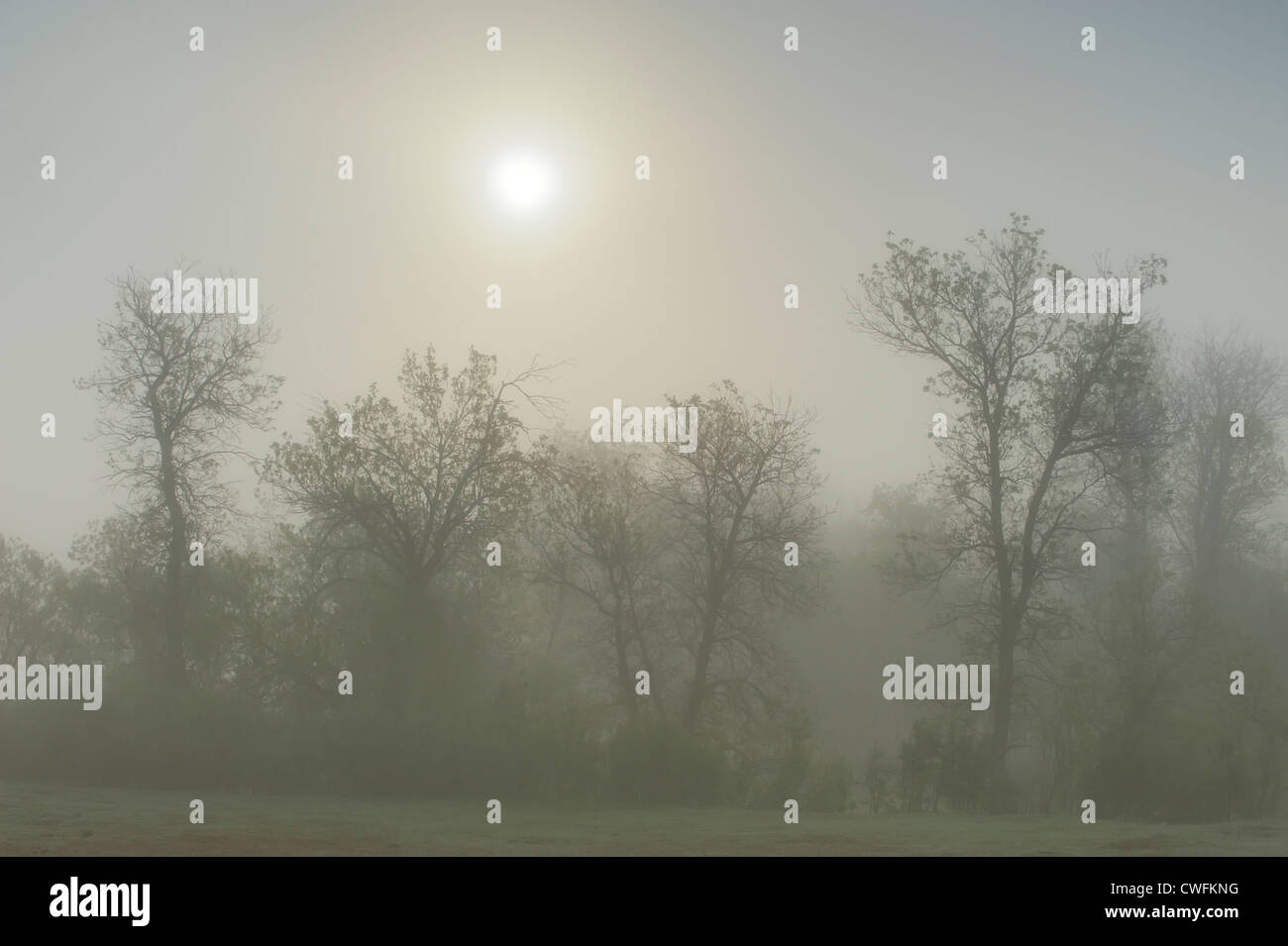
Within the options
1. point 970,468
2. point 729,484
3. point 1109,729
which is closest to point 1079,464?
point 970,468

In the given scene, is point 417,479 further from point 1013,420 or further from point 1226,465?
point 1226,465

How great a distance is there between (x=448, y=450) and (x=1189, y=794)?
23.6m

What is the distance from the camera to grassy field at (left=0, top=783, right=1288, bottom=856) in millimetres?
20688

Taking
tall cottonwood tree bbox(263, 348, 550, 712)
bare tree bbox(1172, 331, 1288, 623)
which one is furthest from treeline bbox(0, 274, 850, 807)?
bare tree bbox(1172, 331, 1288, 623)

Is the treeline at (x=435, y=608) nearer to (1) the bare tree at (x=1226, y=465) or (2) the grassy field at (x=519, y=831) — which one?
(2) the grassy field at (x=519, y=831)

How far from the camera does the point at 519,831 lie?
947 inches

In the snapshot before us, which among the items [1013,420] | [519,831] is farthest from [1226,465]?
[519,831]

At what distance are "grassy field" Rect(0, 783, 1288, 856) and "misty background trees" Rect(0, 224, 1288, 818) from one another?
2.75 metres

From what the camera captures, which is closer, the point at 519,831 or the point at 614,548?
the point at 519,831

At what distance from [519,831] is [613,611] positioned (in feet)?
46.4

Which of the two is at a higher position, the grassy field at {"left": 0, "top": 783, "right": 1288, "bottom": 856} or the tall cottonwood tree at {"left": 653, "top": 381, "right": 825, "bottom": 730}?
the tall cottonwood tree at {"left": 653, "top": 381, "right": 825, "bottom": 730}

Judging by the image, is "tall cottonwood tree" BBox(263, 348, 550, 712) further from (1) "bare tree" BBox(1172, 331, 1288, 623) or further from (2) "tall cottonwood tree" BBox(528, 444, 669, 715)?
(1) "bare tree" BBox(1172, 331, 1288, 623)

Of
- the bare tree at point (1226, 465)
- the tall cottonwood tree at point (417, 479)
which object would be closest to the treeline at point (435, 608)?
the tall cottonwood tree at point (417, 479)

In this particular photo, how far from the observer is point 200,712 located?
32906 mm
